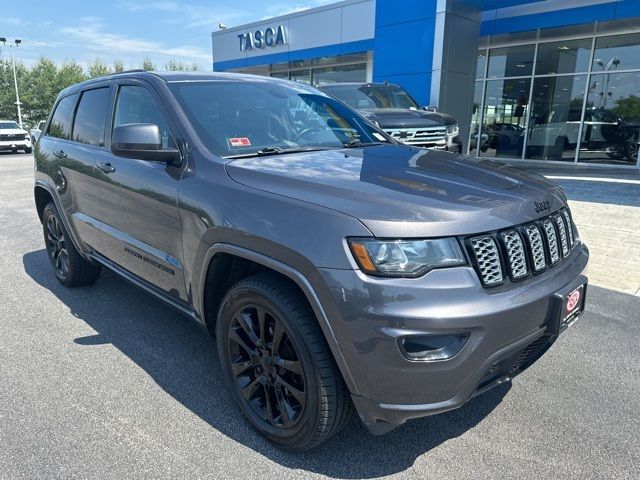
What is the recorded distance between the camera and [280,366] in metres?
2.28

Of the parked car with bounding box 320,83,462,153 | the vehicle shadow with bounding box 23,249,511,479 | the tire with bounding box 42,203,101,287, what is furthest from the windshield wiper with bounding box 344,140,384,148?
the parked car with bounding box 320,83,462,153

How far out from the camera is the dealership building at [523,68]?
12.6 metres

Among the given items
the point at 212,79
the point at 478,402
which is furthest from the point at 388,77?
the point at 478,402

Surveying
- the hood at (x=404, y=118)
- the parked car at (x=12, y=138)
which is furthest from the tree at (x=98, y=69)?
the hood at (x=404, y=118)

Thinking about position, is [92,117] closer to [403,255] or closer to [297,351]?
[297,351]

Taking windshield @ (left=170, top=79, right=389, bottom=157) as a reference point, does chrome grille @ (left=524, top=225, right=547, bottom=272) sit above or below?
below

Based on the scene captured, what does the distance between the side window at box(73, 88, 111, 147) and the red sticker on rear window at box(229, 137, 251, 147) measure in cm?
136

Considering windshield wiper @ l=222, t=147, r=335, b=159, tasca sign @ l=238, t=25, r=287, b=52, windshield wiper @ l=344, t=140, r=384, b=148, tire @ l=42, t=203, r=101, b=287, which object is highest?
tasca sign @ l=238, t=25, r=287, b=52

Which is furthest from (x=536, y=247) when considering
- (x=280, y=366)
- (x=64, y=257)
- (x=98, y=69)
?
(x=98, y=69)

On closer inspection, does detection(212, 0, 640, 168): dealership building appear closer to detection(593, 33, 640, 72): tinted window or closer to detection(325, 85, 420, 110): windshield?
detection(593, 33, 640, 72): tinted window

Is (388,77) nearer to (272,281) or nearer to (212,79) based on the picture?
(212,79)

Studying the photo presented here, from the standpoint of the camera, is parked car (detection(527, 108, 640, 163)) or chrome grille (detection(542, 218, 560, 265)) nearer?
chrome grille (detection(542, 218, 560, 265))

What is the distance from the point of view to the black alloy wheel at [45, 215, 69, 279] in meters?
4.45

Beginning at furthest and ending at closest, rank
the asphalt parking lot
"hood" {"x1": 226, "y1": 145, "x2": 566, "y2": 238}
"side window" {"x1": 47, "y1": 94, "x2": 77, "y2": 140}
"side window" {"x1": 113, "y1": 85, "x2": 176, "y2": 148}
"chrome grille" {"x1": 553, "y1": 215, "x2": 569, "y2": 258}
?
"side window" {"x1": 47, "y1": 94, "x2": 77, "y2": 140}
"side window" {"x1": 113, "y1": 85, "x2": 176, "y2": 148}
"chrome grille" {"x1": 553, "y1": 215, "x2": 569, "y2": 258}
the asphalt parking lot
"hood" {"x1": 226, "y1": 145, "x2": 566, "y2": 238}
